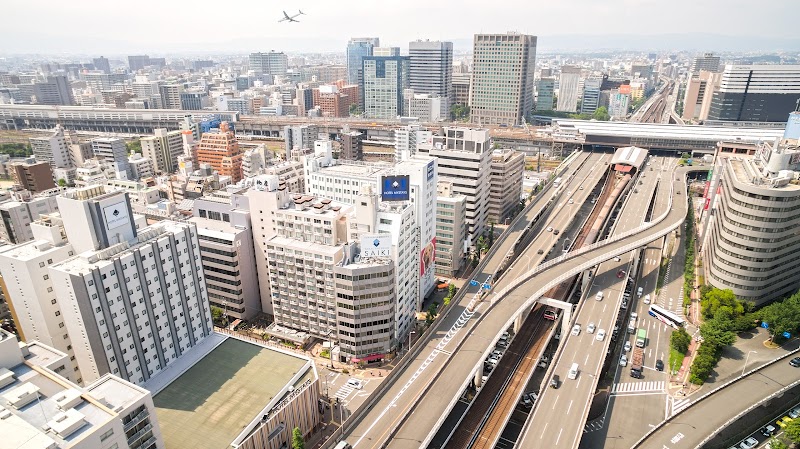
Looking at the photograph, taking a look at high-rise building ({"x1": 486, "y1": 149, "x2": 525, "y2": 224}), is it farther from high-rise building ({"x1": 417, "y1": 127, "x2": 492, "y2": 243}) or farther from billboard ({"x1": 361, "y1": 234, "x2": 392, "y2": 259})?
billboard ({"x1": 361, "y1": 234, "x2": 392, "y2": 259})

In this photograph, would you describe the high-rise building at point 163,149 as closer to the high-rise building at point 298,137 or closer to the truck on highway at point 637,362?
the high-rise building at point 298,137

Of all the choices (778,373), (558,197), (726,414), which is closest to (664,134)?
(558,197)

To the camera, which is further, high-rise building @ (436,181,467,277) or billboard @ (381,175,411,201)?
high-rise building @ (436,181,467,277)

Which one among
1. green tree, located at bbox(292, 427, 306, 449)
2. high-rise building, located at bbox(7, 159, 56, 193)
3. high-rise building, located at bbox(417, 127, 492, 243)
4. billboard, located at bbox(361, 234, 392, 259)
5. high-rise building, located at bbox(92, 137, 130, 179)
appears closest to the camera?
green tree, located at bbox(292, 427, 306, 449)

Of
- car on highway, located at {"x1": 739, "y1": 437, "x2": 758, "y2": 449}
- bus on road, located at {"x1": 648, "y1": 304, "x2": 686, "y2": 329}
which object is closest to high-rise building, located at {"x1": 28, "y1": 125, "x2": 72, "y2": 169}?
bus on road, located at {"x1": 648, "y1": 304, "x2": 686, "y2": 329}

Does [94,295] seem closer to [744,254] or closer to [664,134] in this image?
[744,254]

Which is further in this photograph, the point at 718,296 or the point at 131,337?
the point at 718,296
